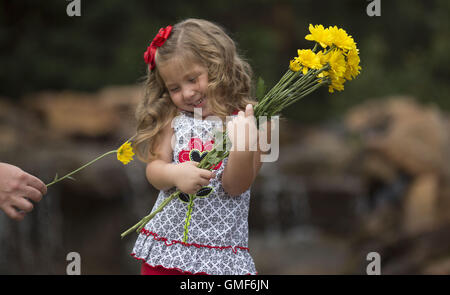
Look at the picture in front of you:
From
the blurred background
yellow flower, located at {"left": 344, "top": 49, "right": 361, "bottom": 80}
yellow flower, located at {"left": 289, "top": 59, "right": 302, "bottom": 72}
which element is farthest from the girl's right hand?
the blurred background

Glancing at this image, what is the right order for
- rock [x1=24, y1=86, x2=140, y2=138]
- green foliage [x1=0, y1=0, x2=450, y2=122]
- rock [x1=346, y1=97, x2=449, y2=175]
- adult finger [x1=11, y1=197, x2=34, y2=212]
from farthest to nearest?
green foliage [x1=0, y1=0, x2=450, y2=122] < rock [x1=24, y1=86, x2=140, y2=138] < rock [x1=346, y1=97, x2=449, y2=175] < adult finger [x1=11, y1=197, x2=34, y2=212]

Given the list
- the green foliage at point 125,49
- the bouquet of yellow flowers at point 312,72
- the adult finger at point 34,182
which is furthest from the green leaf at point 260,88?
the green foliage at point 125,49

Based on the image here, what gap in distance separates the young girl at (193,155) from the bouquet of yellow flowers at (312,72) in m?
0.12

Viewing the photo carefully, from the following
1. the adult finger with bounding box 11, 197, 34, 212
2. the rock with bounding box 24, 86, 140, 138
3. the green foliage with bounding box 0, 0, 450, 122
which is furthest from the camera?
the green foliage with bounding box 0, 0, 450, 122

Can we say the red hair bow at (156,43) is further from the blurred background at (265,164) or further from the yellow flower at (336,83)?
the blurred background at (265,164)

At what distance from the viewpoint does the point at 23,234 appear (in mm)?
5410

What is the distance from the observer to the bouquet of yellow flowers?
69.7 inches

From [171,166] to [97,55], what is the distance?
7.55 m

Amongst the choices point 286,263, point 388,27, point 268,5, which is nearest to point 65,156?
point 286,263

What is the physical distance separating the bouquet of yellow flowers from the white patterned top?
12cm

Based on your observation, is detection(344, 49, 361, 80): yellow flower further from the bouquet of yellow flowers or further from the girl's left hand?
the girl's left hand

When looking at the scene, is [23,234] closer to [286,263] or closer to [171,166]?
[286,263]

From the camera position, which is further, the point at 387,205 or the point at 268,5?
the point at 268,5

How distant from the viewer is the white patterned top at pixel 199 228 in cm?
196
